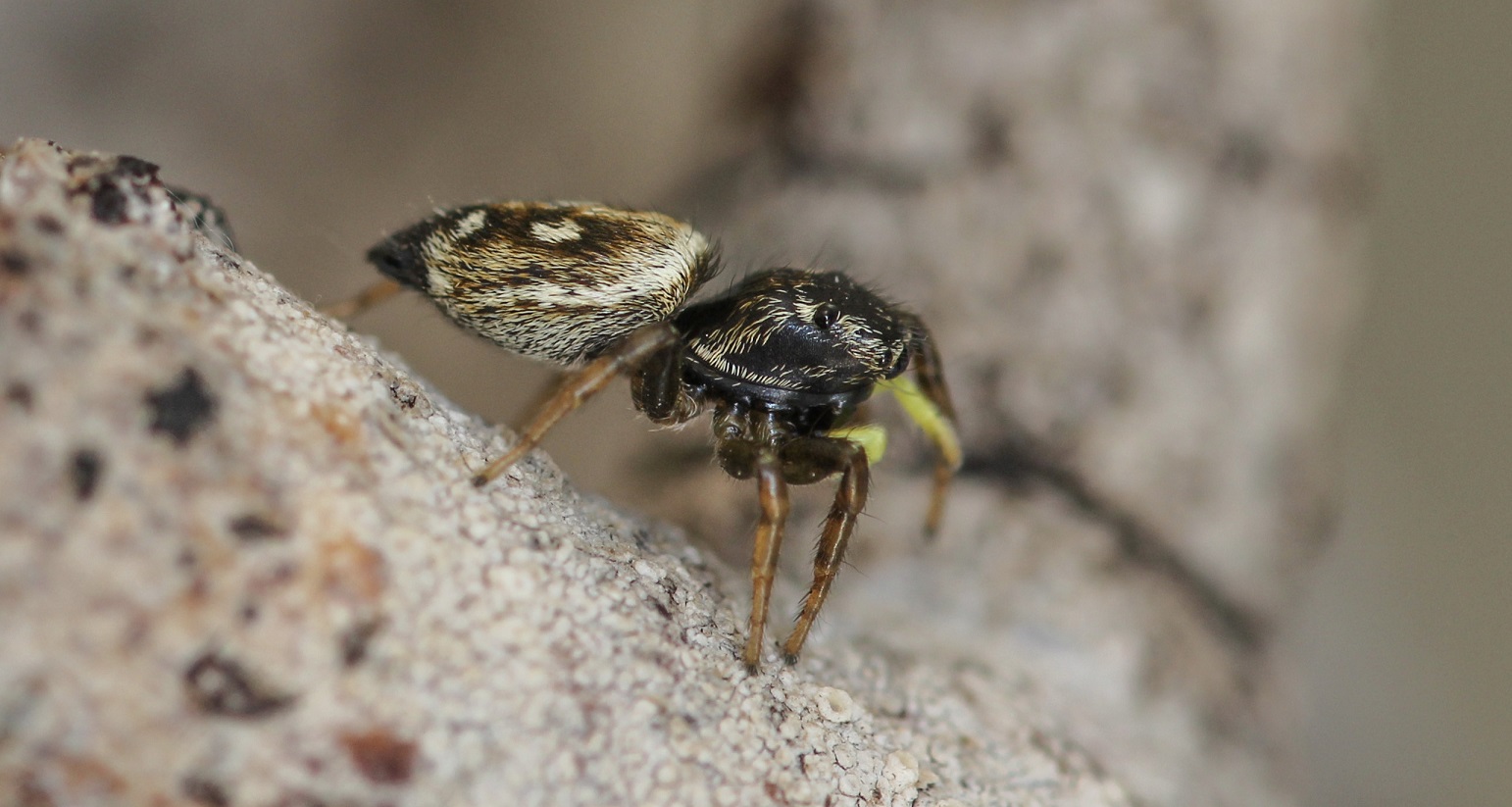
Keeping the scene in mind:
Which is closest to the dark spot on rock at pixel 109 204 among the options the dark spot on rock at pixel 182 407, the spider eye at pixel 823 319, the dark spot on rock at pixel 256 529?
the dark spot on rock at pixel 182 407

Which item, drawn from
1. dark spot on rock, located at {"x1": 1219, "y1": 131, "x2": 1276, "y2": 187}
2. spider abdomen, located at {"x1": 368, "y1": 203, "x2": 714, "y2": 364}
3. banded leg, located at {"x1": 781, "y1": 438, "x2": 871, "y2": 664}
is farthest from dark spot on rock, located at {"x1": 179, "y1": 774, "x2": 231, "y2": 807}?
dark spot on rock, located at {"x1": 1219, "y1": 131, "x2": 1276, "y2": 187}

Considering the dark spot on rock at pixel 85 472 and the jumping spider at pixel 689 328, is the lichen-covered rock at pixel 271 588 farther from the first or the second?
the jumping spider at pixel 689 328

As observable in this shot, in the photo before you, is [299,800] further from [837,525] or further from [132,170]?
[837,525]

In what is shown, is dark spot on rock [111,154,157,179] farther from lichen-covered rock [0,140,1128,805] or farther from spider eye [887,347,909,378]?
spider eye [887,347,909,378]

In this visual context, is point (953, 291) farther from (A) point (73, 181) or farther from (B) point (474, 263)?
(A) point (73, 181)

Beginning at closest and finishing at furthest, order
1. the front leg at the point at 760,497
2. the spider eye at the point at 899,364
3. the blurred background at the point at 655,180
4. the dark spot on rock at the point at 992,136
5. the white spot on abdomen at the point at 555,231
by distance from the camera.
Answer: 1. the front leg at the point at 760,497
2. the white spot on abdomen at the point at 555,231
3. the spider eye at the point at 899,364
4. the dark spot on rock at the point at 992,136
5. the blurred background at the point at 655,180
